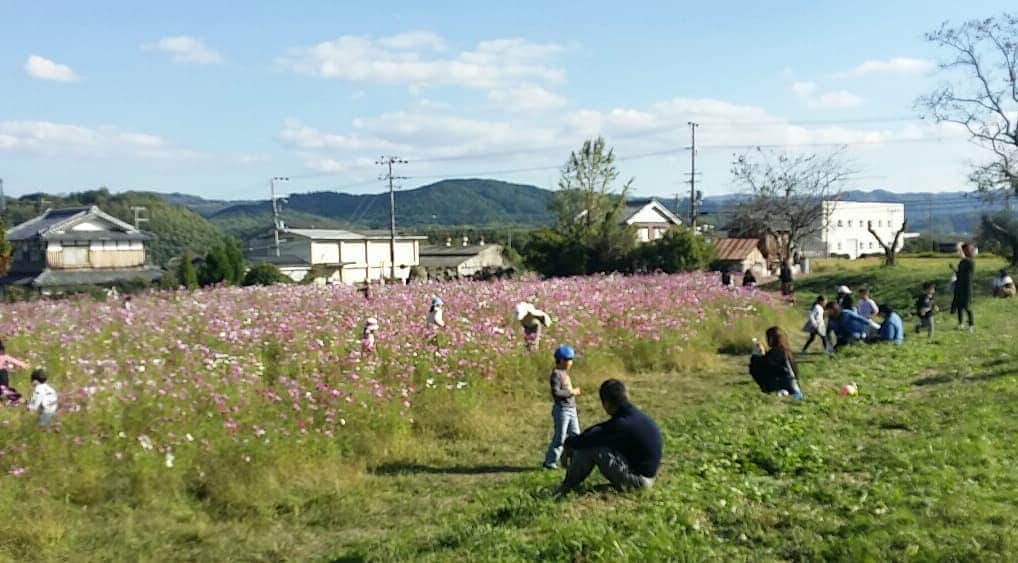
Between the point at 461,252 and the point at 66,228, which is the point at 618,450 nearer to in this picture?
the point at 66,228

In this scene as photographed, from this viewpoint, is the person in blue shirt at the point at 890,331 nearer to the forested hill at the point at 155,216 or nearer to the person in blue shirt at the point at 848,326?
the person in blue shirt at the point at 848,326

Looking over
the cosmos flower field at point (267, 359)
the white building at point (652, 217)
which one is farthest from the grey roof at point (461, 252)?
the cosmos flower field at point (267, 359)

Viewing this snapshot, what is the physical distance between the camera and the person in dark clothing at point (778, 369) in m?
10.8

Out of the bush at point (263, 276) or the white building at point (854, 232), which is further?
the white building at point (854, 232)

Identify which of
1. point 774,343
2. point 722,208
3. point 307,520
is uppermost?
point 722,208

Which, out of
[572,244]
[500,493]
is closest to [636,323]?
[500,493]

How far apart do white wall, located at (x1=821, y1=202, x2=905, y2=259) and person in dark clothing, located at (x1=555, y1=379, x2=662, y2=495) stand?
248 feet

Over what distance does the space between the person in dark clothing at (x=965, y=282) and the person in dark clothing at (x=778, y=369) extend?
7.49 m

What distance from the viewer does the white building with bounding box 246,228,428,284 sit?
190 feet

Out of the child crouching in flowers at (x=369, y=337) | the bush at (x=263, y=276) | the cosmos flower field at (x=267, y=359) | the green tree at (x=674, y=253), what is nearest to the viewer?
the cosmos flower field at (x=267, y=359)

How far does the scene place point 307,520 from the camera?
6.75m

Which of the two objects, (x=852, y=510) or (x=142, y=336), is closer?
(x=852, y=510)

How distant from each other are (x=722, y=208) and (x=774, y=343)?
45.2 m

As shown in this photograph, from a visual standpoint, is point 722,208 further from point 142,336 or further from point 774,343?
point 142,336
